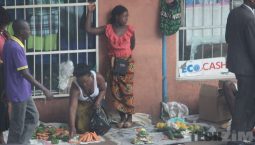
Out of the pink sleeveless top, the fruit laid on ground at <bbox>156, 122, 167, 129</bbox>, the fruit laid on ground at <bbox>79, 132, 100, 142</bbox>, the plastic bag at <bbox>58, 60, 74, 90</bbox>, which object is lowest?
the fruit laid on ground at <bbox>79, 132, 100, 142</bbox>

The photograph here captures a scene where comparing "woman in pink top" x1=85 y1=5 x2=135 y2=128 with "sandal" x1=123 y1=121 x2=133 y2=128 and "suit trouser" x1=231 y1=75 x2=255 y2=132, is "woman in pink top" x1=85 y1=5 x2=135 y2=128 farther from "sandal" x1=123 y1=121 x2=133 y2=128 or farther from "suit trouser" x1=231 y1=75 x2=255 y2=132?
"suit trouser" x1=231 y1=75 x2=255 y2=132

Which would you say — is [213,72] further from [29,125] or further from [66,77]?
[29,125]

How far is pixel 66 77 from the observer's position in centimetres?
927

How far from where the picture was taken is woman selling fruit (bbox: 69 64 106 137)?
8.66m

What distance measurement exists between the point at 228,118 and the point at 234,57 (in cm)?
165

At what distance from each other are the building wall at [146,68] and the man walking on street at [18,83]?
1.75 m

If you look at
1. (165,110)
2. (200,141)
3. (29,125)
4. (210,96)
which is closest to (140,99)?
(165,110)

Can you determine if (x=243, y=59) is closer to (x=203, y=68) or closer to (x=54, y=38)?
(x=203, y=68)

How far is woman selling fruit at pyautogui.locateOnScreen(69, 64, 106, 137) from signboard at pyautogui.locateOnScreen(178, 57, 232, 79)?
147cm

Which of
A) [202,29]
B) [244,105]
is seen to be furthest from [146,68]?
[244,105]

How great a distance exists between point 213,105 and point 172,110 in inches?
23.0

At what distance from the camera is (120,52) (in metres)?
9.22

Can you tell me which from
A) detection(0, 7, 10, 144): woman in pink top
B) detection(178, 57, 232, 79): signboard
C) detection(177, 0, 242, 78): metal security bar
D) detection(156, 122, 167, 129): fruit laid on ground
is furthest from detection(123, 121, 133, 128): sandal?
detection(0, 7, 10, 144): woman in pink top

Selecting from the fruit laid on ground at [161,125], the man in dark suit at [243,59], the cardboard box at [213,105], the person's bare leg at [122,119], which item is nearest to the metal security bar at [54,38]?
the person's bare leg at [122,119]
